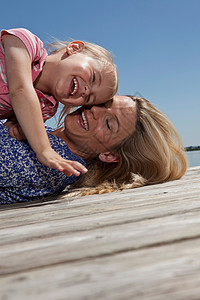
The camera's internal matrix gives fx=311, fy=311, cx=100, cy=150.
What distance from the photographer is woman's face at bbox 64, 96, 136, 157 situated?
2.37 metres

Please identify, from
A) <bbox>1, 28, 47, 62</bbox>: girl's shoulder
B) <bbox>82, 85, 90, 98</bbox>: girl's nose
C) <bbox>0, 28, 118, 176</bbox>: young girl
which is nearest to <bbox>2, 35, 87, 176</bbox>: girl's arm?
<bbox>0, 28, 118, 176</bbox>: young girl

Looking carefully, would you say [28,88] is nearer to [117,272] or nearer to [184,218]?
[184,218]

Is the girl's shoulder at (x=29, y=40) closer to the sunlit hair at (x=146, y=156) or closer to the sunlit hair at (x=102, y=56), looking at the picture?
the sunlit hair at (x=102, y=56)

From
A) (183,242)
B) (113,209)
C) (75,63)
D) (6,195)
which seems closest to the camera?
(183,242)

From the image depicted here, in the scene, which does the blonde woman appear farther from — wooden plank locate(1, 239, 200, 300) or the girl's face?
wooden plank locate(1, 239, 200, 300)

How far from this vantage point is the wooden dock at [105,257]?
57 cm

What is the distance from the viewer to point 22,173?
1.92 m

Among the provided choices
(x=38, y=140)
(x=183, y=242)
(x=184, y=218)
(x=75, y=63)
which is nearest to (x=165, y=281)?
(x=183, y=242)

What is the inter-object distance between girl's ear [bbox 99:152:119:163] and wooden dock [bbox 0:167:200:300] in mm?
1414

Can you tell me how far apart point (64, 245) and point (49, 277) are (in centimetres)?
20

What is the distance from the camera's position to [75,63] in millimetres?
2182

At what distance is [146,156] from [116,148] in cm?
27

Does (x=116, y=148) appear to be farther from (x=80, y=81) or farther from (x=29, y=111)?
(x=29, y=111)

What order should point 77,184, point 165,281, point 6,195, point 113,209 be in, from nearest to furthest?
point 165,281
point 113,209
point 6,195
point 77,184
